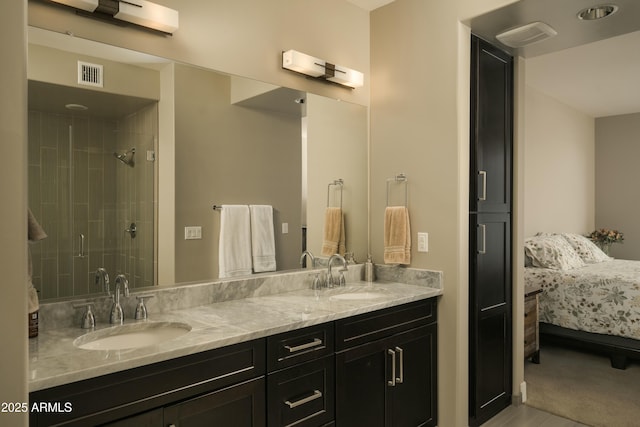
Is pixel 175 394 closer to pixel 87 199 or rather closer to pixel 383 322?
pixel 87 199

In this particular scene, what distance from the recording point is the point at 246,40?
7.81ft

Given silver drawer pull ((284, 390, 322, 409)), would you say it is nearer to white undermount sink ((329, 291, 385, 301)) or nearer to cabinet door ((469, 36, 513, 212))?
white undermount sink ((329, 291, 385, 301))

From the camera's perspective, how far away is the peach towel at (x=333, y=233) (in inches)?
112

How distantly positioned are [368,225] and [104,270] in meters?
1.79

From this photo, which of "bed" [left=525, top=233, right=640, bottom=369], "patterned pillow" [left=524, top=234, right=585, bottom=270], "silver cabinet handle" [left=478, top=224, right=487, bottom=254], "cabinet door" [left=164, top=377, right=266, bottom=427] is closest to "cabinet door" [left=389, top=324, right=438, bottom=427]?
"silver cabinet handle" [left=478, top=224, right=487, bottom=254]

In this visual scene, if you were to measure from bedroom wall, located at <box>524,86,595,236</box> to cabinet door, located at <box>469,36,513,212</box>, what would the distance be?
238 centimetres

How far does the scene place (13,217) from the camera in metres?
1.12

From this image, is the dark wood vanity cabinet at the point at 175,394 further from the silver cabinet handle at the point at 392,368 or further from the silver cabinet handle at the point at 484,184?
the silver cabinet handle at the point at 484,184

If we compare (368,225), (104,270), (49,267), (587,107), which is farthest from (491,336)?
(587,107)

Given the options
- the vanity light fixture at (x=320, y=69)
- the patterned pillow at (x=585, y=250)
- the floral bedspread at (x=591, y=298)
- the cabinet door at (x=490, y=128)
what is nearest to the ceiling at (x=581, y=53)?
the cabinet door at (x=490, y=128)

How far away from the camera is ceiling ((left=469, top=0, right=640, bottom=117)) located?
2404 millimetres

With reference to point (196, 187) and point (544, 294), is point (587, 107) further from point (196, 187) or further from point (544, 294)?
point (196, 187)

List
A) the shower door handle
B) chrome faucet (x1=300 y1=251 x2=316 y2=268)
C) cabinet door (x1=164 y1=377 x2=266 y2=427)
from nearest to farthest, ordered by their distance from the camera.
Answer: cabinet door (x1=164 y1=377 x2=266 y2=427) → the shower door handle → chrome faucet (x1=300 y1=251 x2=316 y2=268)

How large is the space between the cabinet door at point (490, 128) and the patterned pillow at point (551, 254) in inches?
72.0
